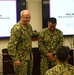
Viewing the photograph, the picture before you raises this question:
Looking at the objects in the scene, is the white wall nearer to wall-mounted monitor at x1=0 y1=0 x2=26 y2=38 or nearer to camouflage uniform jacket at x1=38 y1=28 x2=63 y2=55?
wall-mounted monitor at x1=0 y1=0 x2=26 y2=38

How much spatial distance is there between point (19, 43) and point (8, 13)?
1441mm

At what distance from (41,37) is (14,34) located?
2.19 ft

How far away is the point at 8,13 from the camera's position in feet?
14.8

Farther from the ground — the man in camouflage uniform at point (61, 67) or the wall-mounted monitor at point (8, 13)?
the wall-mounted monitor at point (8, 13)

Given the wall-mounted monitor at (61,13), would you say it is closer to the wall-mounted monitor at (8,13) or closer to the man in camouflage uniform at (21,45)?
the wall-mounted monitor at (8,13)

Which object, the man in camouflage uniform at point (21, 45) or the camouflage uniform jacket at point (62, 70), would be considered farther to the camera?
the man in camouflage uniform at point (21, 45)

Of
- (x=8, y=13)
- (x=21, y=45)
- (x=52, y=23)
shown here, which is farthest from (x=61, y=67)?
(x=8, y=13)

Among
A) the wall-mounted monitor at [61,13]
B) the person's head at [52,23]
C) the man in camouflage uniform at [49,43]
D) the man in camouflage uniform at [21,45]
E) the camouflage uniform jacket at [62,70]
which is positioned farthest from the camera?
the wall-mounted monitor at [61,13]

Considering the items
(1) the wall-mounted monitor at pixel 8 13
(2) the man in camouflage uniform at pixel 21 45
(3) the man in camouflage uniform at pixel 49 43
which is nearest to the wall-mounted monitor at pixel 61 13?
(1) the wall-mounted monitor at pixel 8 13

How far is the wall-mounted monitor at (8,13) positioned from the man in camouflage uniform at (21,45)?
4.06 ft

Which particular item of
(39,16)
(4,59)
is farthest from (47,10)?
(4,59)

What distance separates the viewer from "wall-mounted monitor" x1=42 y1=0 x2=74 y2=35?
4.59 meters

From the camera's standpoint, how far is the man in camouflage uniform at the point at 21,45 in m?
3.16

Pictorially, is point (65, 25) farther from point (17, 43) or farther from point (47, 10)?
point (17, 43)
